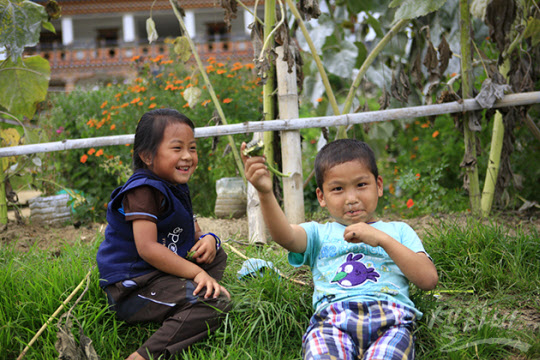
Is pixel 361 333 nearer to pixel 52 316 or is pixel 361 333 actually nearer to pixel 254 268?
pixel 254 268

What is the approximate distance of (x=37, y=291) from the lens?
81.7 inches

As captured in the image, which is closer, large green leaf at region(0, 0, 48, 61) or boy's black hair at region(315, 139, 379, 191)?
boy's black hair at region(315, 139, 379, 191)

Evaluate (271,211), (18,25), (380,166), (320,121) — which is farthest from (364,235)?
(380,166)

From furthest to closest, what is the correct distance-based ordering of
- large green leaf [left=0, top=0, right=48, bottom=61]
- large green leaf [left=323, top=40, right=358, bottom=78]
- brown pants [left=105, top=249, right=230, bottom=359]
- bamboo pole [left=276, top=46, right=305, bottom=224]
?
large green leaf [left=323, top=40, right=358, bottom=78]
bamboo pole [left=276, top=46, right=305, bottom=224]
large green leaf [left=0, top=0, right=48, bottom=61]
brown pants [left=105, top=249, right=230, bottom=359]

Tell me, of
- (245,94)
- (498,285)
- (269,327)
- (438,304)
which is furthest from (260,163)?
(245,94)

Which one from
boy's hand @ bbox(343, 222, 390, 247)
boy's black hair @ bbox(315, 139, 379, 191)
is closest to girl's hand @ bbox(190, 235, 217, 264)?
boy's black hair @ bbox(315, 139, 379, 191)

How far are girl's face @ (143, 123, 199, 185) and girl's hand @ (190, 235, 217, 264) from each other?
295mm

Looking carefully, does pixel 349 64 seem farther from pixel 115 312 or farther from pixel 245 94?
pixel 115 312

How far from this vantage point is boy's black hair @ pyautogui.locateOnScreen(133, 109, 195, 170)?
207 cm

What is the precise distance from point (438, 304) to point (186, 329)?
107cm

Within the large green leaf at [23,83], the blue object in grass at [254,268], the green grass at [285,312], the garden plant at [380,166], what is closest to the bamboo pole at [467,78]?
the garden plant at [380,166]

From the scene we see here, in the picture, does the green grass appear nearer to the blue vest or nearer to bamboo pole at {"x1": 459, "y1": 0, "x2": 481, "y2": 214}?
the blue vest

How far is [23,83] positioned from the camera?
3.30 m

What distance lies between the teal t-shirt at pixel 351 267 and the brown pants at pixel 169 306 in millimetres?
407
